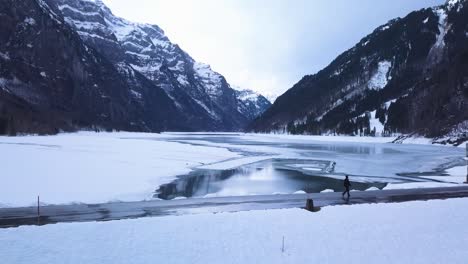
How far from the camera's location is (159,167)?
149ft

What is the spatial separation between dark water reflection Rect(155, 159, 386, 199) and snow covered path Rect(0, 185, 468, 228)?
4.98 m

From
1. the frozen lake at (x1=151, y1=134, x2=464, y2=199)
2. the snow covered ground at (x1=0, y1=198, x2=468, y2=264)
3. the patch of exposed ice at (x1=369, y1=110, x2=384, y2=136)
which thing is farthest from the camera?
the patch of exposed ice at (x1=369, y1=110, x2=384, y2=136)

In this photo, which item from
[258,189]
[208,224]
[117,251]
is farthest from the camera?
[258,189]

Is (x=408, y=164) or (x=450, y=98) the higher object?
(x=450, y=98)

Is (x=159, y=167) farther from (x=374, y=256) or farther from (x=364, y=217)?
(x=374, y=256)

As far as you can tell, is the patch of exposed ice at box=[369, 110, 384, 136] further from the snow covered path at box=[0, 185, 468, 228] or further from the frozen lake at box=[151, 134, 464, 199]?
the snow covered path at box=[0, 185, 468, 228]

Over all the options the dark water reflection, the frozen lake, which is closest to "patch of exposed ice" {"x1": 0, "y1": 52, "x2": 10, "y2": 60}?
the frozen lake

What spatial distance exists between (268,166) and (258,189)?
19.3 metres

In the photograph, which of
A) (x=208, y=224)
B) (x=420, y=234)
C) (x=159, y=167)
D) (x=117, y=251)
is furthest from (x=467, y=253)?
(x=159, y=167)

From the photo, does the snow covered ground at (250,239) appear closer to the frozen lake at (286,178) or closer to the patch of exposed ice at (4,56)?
the frozen lake at (286,178)

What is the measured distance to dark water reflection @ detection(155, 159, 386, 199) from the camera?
3266cm

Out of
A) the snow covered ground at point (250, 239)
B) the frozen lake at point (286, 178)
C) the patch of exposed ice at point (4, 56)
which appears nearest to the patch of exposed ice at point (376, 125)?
the frozen lake at point (286, 178)

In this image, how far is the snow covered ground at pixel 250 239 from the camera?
52.4 feet

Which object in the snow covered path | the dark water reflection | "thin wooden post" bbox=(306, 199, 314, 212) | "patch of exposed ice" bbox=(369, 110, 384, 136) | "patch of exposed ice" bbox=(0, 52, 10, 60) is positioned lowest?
the dark water reflection
